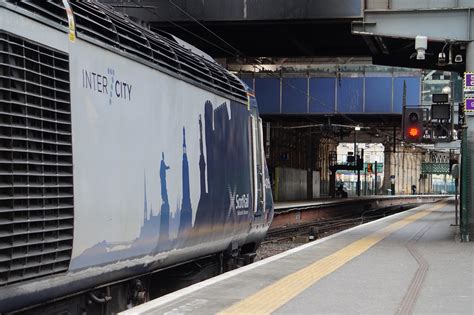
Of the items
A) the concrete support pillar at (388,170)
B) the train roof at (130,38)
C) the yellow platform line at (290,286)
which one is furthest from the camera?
the concrete support pillar at (388,170)

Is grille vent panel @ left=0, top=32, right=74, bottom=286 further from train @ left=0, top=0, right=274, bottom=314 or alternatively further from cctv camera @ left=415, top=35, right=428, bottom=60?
cctv camera @ left=415, top=35, right=428, bottom=60

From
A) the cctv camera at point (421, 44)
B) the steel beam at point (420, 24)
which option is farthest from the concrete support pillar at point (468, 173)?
the cctv camera at point (421, 44)

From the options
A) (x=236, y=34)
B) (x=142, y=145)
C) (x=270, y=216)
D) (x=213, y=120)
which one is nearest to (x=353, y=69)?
(x=236, y=34)

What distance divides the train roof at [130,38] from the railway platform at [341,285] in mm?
2537

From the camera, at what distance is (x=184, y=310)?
6172mm

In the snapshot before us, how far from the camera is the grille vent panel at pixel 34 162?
13.1 feet

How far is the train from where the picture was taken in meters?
4.15

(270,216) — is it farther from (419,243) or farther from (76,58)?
(76,58)

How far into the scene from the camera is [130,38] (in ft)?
20.2

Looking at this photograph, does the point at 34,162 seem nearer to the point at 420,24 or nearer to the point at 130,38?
the point at 130,38

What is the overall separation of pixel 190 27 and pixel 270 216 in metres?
6.45

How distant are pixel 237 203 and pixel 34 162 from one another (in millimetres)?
5120

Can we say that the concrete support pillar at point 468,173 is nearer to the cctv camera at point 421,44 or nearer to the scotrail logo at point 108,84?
the cctv camera at point 421,44

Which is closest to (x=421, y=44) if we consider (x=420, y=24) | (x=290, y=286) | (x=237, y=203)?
(x=420, y=24)
